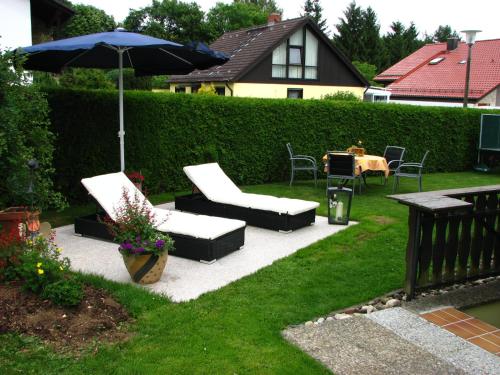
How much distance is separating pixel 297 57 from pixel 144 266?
22.9 meters

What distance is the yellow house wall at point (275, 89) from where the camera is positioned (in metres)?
24.6

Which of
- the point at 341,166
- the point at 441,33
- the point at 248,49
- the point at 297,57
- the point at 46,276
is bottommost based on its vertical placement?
the point at 46,276

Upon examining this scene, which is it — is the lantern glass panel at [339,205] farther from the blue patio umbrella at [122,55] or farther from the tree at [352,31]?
the tree at [352,31]

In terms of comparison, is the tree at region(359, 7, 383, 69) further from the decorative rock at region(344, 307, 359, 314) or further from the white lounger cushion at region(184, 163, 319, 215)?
the decorative rock at region(344, 307, 359, 314)

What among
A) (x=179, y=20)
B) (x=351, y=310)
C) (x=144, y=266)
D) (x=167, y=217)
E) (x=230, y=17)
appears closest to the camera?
(x=351, y=310)

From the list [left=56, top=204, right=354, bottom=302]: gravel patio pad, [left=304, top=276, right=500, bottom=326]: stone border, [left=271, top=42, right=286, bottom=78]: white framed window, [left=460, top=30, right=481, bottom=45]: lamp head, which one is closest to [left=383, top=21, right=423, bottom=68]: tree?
[left=271, top=42, right=286, bottom=78]: white framed window

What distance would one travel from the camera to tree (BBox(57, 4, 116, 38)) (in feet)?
143

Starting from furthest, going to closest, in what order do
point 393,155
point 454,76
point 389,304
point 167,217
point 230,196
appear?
point 454,76 < point 393,155 < point 230,196 < point 167,217 < point 389,304

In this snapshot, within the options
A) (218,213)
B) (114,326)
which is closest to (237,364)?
(114,326)

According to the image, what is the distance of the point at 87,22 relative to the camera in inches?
1737

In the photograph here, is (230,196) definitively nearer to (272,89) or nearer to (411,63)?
(272,89)

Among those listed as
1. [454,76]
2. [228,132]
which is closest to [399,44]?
[454,76]

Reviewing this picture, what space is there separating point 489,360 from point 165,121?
7.89m

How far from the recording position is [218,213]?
791cm
